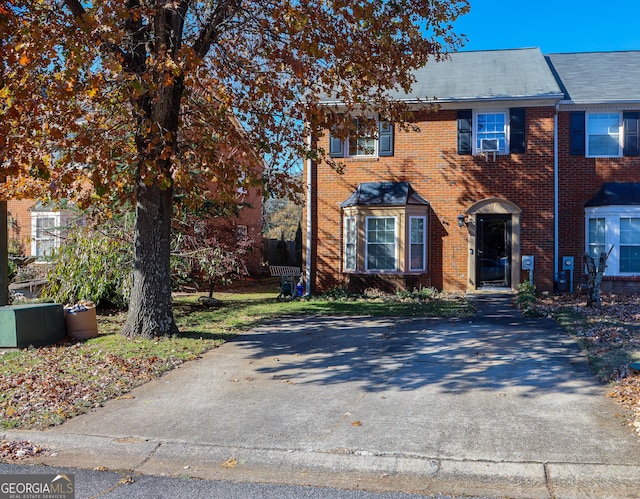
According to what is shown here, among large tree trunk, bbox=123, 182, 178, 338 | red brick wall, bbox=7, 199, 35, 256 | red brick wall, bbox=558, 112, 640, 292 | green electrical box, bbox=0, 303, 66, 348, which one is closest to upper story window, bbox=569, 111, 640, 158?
red brick wall, bbox=558, 112, 640, 292

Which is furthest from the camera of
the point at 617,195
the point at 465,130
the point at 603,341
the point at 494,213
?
the point at 465,130

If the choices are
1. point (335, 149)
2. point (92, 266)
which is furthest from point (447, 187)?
point (92, 266)

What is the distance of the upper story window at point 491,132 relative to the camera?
1641 centimetres

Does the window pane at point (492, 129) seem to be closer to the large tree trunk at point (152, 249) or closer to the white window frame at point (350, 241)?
the white window frame at point (350, 241)

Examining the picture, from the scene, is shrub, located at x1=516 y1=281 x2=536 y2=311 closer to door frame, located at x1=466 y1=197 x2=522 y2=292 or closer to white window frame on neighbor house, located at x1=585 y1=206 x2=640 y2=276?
door frame, located at x1=466 y1=197 x2=522 y2=292

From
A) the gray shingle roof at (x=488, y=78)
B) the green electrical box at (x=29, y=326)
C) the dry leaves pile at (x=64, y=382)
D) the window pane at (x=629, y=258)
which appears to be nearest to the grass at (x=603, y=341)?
the window pane at (x=629, y=258)

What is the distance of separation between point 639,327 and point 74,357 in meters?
9.90

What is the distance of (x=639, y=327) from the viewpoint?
34.9 feet

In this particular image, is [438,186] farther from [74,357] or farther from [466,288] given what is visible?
[74,357]

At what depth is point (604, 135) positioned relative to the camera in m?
16.4

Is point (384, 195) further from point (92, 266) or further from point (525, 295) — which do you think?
point (92, 266)

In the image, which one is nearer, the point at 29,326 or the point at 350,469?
the point at 350,469

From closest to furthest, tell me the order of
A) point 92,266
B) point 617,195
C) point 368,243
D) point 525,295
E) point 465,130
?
point 92,266
point 525,295
point 617,195
point 465,130
point 368,243

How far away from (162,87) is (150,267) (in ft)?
9.94
